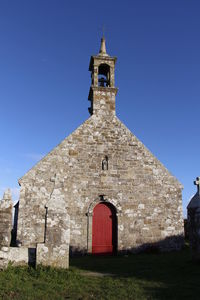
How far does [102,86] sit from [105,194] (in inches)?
279

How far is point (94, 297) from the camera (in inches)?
244

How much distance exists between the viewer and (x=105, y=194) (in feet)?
51.4

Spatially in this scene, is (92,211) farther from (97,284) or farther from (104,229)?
(97,284)

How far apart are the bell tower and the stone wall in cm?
118

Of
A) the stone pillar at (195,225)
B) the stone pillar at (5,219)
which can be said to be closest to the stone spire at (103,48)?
the stone pillar at (195,225)

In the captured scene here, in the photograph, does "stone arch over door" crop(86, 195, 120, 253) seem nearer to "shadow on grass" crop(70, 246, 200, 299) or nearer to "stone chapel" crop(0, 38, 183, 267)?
"stone chapel" crop(0, 38, 183, 267)

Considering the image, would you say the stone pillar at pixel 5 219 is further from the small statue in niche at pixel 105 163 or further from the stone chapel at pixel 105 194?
the small statue in niche at pixel 105 163

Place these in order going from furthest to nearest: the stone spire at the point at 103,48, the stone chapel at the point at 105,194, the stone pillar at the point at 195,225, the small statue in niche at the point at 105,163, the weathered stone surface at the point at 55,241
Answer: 1. the stone spire at the point at 103,48
2. the small statue in niche at the point at 105,163
3. the stone chapel at the point at 105,194
4. the stone pillar at the point at 195,225
5. the weathered stone surface at the point at 55,241

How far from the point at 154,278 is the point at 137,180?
27.0 ft

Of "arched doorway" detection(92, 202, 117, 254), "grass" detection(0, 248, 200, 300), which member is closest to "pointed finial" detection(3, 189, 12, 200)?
"grass" detection(0, 248, 200, 300)

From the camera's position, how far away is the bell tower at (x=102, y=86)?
17.8m

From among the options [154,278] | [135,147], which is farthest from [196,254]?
[135,147]

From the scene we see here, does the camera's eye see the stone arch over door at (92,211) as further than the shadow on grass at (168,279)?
Yes

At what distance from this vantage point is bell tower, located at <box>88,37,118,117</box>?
17781mm
